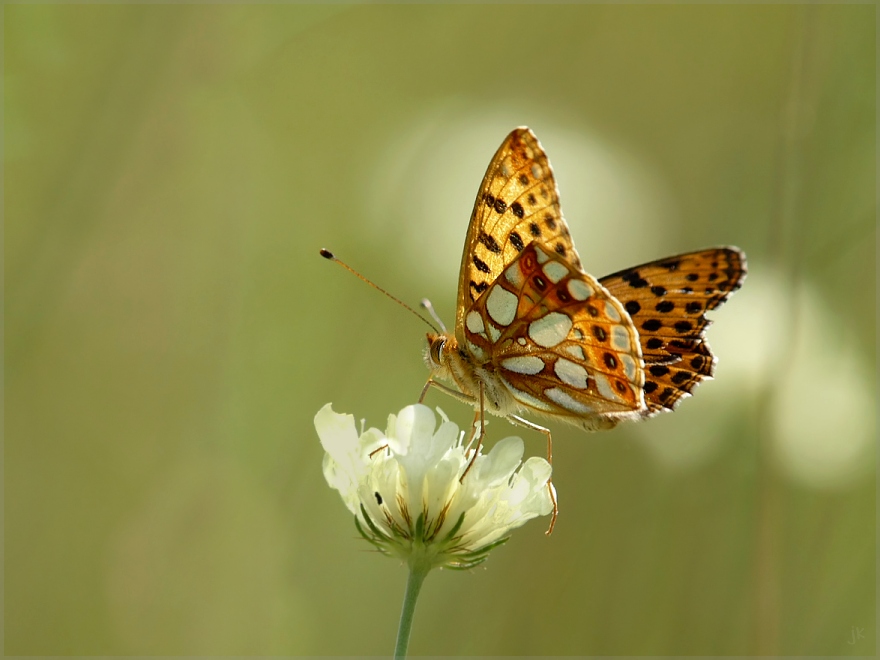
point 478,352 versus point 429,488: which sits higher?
point 478,352

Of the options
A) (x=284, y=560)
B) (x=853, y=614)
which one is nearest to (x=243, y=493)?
(x=284, y=560)

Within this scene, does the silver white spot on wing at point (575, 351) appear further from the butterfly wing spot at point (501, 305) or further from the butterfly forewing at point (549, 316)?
the butterfly wing spot at point (501, 305)

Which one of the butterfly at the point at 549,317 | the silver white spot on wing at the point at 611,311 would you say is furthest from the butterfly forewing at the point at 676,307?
the silver white spot on wing at the point at 611,311

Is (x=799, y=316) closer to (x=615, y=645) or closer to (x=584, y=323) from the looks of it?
(x=584, y=323)

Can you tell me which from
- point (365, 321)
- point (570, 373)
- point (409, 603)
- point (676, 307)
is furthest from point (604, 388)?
point (365, 321)

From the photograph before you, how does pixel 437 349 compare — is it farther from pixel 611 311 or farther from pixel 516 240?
pixel 611 311

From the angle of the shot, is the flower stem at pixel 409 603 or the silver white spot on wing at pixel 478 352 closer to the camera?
the flower stem at pixel 409 603

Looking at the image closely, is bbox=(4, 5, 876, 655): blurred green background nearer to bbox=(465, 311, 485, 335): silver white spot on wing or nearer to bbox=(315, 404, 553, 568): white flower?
bbox=(465, 311, 485, 335): silver white spot on wing

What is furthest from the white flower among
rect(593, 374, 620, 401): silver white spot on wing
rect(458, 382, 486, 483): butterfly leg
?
rect(593, 374, 620, 401): silver white spot on wing
